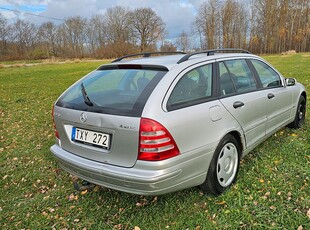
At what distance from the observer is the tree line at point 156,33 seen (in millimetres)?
→ 58938

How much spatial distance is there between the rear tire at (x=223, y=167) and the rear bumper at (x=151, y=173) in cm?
13

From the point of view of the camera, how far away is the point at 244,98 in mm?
3117

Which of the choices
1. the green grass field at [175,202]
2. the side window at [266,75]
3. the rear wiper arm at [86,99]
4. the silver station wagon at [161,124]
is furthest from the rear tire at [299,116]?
the rear wiper arm at [86,99]

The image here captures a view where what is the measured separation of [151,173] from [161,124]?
429 millimetres

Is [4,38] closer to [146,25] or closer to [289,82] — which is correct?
[146,25]

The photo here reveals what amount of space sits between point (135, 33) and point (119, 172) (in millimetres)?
72465

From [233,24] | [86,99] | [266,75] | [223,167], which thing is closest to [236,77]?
A: [266,75]

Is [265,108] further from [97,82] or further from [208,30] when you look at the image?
[208,30]

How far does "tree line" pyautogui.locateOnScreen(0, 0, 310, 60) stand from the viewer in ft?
193

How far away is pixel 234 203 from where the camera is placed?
9.02 ft

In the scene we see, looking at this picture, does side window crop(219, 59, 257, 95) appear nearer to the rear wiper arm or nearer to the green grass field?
the green grass field

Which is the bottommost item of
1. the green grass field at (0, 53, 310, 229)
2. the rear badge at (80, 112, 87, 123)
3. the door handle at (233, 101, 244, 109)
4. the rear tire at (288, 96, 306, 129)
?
the green grass field at (0, 53, 310, 229)

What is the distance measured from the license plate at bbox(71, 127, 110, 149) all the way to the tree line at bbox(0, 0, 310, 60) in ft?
183

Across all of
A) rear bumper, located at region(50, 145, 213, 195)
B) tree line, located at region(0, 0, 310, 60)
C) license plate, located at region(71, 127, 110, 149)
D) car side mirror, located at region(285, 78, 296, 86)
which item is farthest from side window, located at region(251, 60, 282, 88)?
tree line, located at region(0, 0, 310, 60)
